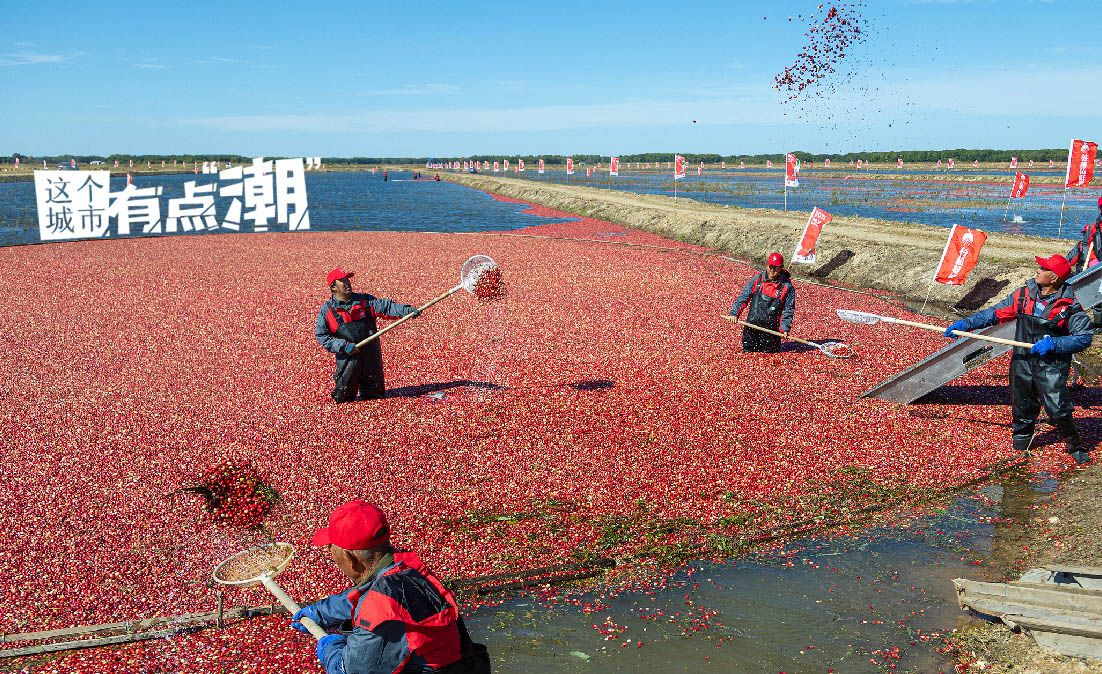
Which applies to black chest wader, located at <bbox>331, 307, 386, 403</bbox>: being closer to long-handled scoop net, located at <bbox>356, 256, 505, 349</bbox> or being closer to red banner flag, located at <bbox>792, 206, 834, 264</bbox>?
long-handled scoop net, located at <bbox>356, 256, 505, 349</bbox>

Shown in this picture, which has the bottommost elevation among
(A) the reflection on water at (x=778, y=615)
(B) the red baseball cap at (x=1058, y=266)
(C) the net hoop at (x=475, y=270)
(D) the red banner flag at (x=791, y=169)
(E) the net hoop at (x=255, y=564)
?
(A) the reflection on water at (x=778, y=615)

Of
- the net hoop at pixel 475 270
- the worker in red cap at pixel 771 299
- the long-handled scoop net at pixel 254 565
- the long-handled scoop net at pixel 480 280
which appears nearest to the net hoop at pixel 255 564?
the long-handled scoop net at pixel 254 565

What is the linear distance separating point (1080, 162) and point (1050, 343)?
23925mm

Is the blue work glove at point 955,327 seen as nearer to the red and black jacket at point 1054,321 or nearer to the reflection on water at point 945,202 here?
the red and black jacket at point 1054,321

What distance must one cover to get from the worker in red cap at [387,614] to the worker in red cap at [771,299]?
10659 mm

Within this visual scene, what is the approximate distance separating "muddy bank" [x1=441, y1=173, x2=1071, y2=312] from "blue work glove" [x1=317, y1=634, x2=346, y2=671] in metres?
19.6

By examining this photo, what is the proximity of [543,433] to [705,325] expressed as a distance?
24.5 ft

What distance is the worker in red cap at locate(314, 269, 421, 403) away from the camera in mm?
11445

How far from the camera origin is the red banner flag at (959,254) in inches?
725

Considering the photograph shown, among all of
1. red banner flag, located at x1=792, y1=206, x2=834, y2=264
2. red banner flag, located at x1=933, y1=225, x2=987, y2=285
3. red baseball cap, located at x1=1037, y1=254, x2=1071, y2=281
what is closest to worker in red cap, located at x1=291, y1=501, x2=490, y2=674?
red baseball cap, located at x1=1037, y1=254, x2=1071, y2=281

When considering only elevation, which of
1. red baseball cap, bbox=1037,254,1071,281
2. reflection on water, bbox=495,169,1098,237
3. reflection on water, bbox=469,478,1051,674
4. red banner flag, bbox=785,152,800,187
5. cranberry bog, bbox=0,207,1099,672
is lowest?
reflection on water, bbox=469,478,1051,674

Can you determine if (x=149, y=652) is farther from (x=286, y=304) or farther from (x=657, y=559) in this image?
(x=286, y=304)

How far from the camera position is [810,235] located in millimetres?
23484

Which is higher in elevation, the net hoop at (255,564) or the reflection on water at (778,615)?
the net hoop at (255,564)
